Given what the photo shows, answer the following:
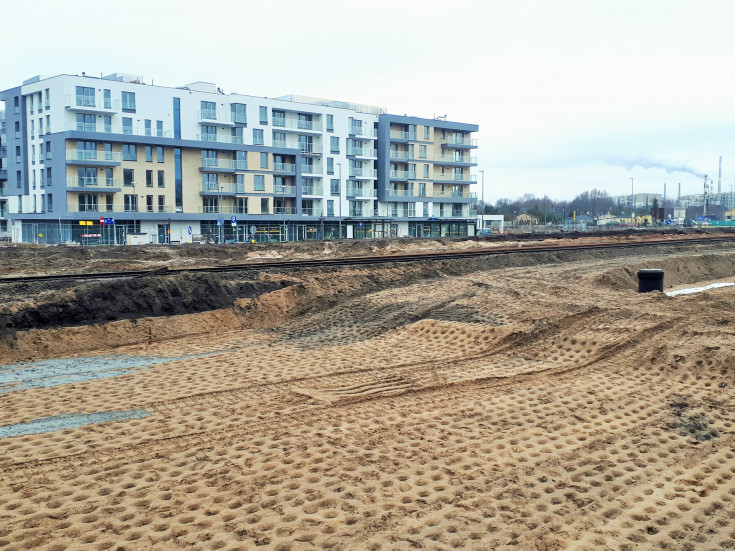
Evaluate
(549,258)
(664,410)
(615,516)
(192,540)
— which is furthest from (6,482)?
(549,258)

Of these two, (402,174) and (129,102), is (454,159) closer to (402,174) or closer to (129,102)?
(402,174)

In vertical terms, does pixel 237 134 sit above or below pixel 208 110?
below

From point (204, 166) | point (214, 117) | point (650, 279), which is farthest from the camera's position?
point (214, 117)

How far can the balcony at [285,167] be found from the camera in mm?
80175

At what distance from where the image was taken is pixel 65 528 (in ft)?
23.2

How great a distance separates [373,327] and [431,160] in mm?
79310

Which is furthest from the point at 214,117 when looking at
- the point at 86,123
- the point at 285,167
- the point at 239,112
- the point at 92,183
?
the point at 92,183

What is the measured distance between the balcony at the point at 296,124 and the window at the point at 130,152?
60.2 ft

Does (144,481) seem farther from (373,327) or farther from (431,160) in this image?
(431,160)

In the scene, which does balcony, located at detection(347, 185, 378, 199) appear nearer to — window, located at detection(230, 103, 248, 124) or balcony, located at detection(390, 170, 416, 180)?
balcony, located at detection(390, 170, 416, 180)

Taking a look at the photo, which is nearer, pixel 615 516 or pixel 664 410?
pixel 615 516

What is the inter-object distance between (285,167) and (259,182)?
4573 mm

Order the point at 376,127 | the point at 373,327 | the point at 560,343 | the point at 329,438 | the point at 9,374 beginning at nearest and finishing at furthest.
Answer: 1. the point at 329,438
2. the point at 9,374
3. the point at 560,343
4. the point at 373,327
5. the point at 376,127

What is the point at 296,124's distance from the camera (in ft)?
275
